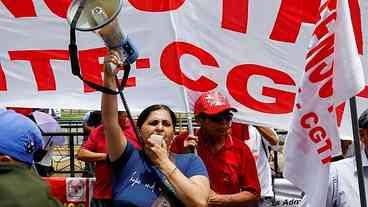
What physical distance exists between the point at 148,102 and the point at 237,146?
0.60 metres

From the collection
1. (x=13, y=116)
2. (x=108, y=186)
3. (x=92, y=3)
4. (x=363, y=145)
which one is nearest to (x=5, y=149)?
(x=13, y=116)

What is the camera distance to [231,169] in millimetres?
4371

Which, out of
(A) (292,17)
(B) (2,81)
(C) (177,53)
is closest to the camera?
(A) (292,17)

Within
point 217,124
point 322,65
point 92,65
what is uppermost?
point 322,65

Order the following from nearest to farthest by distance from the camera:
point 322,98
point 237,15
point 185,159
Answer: point 322,98 < point 185,159 < point 237,15

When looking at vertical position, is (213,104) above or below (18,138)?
below

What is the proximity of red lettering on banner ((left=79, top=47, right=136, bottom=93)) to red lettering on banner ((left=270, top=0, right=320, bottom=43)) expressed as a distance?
0.94 meters

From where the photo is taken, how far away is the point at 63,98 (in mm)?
4586

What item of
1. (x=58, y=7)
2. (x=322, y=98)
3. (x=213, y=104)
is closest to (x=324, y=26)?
(x=322, y=98)

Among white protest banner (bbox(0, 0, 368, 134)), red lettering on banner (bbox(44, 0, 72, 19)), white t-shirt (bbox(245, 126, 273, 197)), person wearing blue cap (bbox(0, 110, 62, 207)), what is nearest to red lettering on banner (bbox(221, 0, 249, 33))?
white protest banner (bbox(0, 0, 368, 134))

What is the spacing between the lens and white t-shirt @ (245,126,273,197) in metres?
6.12

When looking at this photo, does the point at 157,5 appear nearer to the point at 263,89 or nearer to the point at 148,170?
the point at 263,89

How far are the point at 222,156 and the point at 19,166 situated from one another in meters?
2.25

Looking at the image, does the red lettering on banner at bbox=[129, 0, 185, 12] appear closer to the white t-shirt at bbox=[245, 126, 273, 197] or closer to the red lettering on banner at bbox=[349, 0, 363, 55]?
the red lettering on banner at bbox=[349, 0, 363, 55]
